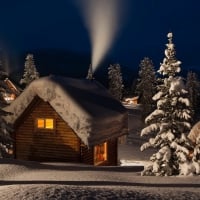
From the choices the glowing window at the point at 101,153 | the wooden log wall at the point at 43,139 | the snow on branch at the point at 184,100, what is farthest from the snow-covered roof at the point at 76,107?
the snow on branch at the point at 184,100

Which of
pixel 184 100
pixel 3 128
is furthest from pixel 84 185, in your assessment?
pixel 3 128

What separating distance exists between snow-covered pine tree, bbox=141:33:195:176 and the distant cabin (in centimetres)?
741

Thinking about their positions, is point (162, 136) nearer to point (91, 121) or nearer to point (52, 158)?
point (91, 121)

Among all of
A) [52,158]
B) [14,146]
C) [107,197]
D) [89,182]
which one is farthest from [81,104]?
[107,197]

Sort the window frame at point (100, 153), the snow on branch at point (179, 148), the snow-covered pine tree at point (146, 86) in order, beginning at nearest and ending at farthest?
1. the snow on branch at point (179, 148)
2. the window frame at point (100, 153)
3. the snow-covered pine tree at point (146, 86)

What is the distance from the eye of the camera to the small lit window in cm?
2911

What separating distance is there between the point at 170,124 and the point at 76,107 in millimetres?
9126

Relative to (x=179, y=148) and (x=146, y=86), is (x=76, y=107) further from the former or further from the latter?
(x=146, y=86)

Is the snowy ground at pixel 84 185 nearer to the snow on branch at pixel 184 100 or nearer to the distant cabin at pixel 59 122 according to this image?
the snow on branch at pixel 184 100

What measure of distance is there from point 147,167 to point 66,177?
167 inches

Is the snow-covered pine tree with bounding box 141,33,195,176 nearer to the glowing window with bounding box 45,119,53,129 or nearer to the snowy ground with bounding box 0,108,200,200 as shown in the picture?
the snowy ground with bounding box 0,108,200,200

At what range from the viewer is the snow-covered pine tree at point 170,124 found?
19.3m

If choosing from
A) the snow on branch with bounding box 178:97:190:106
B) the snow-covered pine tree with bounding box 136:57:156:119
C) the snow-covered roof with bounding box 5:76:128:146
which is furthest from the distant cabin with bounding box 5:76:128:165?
the snow-covered pine tree with bounding box 136:57:156:119

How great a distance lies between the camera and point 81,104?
91.0 feet
